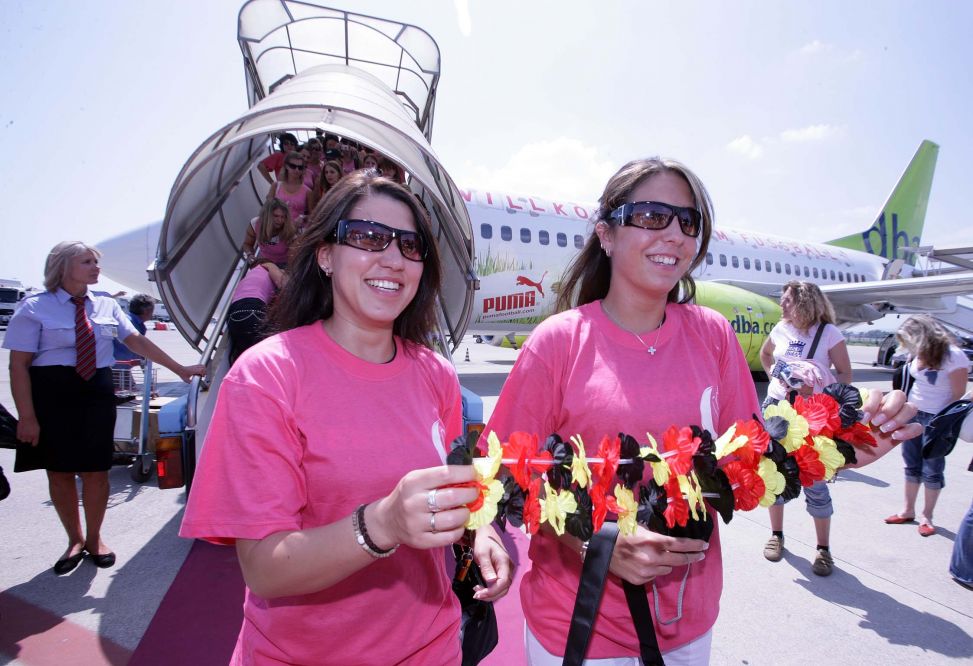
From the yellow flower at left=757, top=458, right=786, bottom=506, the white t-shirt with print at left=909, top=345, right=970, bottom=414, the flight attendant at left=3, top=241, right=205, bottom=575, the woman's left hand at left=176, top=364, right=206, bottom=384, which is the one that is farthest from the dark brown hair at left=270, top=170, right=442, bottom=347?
the white t-shirt with print at left=909, top=345, right=970, bottom=414

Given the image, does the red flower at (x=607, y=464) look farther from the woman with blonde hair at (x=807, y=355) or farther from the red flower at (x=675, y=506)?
the woman with blonde hair at (x=807, y=355)

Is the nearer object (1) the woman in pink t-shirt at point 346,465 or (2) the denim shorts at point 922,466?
(1) the woman in pink t-shirt at point 346,465

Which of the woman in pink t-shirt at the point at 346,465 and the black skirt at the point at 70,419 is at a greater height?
the woman in pink t-shirt at the point at 346,465

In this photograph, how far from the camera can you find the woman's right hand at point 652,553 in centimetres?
130

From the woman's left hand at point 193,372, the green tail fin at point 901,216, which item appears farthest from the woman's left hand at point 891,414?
the green tail fin at point 901,216

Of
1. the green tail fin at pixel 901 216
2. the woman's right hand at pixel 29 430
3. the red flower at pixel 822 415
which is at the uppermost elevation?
the green tail fin at pixel 901 216

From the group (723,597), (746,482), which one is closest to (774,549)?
(723,597)

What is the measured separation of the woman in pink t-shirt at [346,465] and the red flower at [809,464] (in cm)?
96

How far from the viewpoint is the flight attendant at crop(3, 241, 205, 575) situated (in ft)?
11.2

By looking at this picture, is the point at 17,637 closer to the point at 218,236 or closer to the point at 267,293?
the point at 267,293

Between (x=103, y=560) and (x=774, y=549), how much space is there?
4.90 metres

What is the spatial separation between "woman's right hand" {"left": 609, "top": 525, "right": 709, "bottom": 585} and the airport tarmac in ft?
5.80

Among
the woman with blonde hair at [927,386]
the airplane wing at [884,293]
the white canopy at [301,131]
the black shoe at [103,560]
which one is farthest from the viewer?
the airplane wing at [884,293]

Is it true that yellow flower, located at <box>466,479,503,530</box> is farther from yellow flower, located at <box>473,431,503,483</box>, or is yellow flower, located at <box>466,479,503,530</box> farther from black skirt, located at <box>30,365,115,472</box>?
black skirt, located at <box>30,365,115,472</box>
